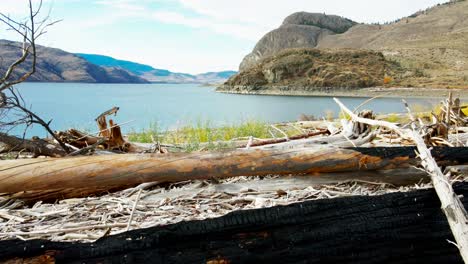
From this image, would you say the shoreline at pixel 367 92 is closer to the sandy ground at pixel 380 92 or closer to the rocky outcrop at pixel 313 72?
the sandy ground at pixel 380 92

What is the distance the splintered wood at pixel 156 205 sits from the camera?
2.33 meters

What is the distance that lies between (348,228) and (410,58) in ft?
271

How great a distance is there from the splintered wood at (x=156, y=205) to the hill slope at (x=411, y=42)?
59.2 metres

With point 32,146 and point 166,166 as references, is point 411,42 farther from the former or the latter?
point 166,166

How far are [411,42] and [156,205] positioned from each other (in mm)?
97990

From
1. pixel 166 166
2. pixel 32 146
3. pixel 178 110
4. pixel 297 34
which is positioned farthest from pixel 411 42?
pixel 166 166

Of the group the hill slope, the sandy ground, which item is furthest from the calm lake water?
the hill slope

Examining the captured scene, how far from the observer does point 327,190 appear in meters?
2.85

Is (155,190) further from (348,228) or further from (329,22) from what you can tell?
(329,22)

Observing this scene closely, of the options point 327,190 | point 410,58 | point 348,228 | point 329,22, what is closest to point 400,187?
point 327,190

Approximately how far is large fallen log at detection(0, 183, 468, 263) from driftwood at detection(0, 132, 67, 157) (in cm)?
167

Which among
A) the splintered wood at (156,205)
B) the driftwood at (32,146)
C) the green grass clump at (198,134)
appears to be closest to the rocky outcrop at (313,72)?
the green grass clump at (198,134)

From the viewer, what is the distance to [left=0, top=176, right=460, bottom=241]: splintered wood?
2326 mm

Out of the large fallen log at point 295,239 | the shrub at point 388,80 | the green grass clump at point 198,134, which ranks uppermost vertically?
the large fallen log at point 295,239
